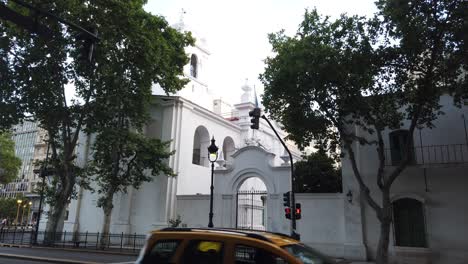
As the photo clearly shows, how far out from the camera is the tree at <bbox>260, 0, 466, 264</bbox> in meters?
14.1

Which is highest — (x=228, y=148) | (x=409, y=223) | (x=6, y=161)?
(x=228, y=148)

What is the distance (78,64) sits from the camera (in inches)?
864

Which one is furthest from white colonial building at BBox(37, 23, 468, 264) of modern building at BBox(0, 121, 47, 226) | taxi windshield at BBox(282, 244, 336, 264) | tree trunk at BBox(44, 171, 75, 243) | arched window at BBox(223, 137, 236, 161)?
modern building at BBox(0, 121, 47, 226)

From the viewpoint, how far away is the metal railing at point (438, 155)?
56.3ft

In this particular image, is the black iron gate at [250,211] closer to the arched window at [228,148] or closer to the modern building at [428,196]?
the modern building at [428,196]

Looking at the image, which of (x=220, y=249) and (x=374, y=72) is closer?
(x=220, y=249)

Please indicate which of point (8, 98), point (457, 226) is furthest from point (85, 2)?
point (457, 226)

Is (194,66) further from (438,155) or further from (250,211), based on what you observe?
(438,155)

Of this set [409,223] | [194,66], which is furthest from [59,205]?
[194,66]

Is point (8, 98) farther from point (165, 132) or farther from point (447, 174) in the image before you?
point (447, 174)


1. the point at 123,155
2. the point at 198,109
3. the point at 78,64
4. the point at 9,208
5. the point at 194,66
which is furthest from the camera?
the point at 9,208

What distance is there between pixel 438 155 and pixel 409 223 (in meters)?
3.48

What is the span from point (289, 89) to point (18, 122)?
55.9 feet

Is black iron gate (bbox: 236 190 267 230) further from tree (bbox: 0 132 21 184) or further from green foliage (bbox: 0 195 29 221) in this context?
green foliage (bbox: 0 195 29 221)
